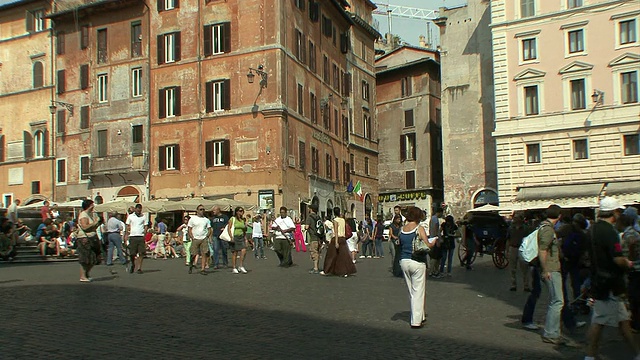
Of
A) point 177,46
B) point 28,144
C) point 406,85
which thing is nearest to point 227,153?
point 177,46

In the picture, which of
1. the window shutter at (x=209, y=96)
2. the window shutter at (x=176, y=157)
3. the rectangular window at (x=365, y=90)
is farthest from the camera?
the rectangular window at (x=365, y=90)

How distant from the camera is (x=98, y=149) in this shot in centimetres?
4425

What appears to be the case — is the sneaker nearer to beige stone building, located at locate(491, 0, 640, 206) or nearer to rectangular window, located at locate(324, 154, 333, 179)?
beige stone building, located at locate(491, 0, 640, 206)

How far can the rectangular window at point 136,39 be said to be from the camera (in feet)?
142

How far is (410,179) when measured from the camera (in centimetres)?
6469

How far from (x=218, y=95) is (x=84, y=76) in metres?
10.5

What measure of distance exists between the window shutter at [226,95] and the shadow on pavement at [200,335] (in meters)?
28.3

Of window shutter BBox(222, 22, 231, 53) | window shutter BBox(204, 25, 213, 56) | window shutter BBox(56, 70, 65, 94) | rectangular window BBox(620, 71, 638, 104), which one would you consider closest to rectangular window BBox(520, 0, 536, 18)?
rectangular window BBox(620, 71, 638, 104)

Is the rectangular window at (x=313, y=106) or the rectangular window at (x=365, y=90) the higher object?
the rectangular window at (x=365, y=90)

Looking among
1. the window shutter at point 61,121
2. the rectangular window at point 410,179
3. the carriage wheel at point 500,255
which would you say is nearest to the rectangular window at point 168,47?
the window shutter at point 61,121

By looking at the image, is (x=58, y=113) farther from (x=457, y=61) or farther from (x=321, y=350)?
(x=321, y=350)

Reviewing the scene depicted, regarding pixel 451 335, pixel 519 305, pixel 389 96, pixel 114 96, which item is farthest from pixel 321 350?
pixel 389 96

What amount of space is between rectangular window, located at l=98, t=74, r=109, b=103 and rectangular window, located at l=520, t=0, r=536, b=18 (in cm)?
2561

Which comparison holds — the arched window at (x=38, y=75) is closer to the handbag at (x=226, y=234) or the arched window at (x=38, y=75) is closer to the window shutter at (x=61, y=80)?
the window shutter at (x=61, y=80)
